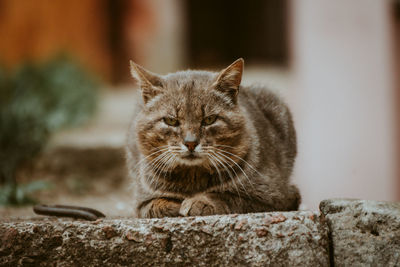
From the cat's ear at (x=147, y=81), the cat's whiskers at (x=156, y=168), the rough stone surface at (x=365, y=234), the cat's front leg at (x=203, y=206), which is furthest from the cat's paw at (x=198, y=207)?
the cat's ear at (x=147, y=81)

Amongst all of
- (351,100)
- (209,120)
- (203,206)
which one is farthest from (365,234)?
(351,100)

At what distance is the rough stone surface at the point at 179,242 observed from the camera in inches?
Result: 90.4

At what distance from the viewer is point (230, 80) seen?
2.99 meters

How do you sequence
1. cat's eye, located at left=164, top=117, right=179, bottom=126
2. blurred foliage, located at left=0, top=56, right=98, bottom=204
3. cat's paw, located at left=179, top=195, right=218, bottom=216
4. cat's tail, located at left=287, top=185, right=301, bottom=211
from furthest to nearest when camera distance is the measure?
blurred foliage, located at left=0, top=56, right=98, bottom=204, cat's tail, located at left=287, top=185, right=301, bottom=211, cat's eye, located at left=164, top=117, right=179, bottom=126, cat's paw, located at left=179, top=195, right=218, bottom=216

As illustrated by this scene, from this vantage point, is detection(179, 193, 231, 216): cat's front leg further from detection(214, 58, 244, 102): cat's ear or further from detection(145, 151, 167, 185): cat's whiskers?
detection(214, 58, 244, 102): cat's ear

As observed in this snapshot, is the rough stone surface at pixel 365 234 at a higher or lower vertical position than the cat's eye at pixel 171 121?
lower

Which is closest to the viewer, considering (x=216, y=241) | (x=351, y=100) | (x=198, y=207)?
(x=216, y=241)

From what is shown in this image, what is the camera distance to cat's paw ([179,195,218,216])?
260cm

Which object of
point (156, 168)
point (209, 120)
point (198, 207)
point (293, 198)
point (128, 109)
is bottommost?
point (128, 109)

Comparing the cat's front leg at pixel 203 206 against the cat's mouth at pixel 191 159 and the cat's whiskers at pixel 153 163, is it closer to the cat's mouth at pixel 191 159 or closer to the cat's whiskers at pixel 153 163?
the cat's mouth at pixel 191 159

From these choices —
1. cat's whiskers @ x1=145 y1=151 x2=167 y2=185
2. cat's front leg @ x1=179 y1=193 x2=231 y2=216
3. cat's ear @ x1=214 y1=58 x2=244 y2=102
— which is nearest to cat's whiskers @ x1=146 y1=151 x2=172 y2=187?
cat's whiskers @ x1=145 y1=151 x2=167 y2=185

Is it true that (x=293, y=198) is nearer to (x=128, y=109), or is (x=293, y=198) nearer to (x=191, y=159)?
(x=191, y=159)

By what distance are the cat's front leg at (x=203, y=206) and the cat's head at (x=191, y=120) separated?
17cm

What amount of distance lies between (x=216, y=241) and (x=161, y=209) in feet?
1.73
